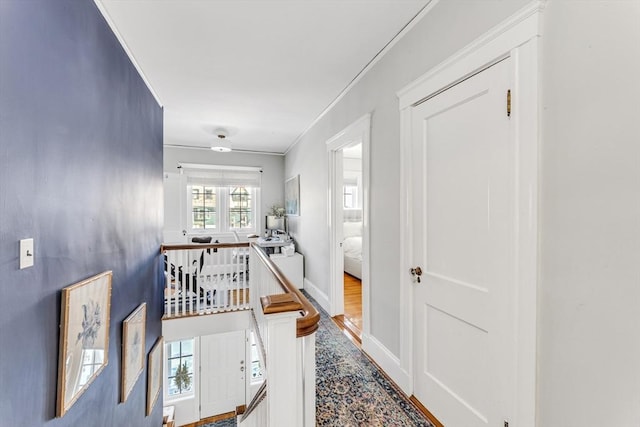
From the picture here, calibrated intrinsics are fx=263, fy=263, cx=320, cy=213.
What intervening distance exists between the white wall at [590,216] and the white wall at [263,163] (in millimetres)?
5376

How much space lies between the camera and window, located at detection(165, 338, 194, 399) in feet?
14.5

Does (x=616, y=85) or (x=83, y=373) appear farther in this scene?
(x=83, y=373)

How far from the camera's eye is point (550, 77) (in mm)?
1072

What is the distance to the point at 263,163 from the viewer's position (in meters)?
6.05

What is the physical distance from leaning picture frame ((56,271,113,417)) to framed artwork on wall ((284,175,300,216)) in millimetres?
3421

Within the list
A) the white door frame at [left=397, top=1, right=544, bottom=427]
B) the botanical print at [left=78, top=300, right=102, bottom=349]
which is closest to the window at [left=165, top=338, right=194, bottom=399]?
the botanical print at [left=78, top=300, right=102, bottom=349]

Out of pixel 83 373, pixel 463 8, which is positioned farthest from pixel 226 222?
pixel 463 8

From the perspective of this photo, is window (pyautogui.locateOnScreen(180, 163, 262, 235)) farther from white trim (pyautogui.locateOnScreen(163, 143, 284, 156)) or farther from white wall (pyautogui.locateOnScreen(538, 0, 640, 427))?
white wall (pyautogui.locateOnScreen(538, 0, 640, 427))

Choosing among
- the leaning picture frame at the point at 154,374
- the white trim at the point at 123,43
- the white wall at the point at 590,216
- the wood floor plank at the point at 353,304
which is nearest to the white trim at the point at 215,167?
the white trim at the point at 123,43

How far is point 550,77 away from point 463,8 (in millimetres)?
717

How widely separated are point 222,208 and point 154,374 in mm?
3606

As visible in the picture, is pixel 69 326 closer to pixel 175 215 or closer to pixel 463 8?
pixel 463 8

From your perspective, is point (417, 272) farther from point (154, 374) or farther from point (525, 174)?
point (154, 374)

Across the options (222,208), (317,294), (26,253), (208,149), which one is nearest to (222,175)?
(208,149)
